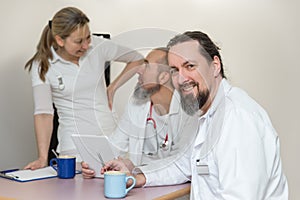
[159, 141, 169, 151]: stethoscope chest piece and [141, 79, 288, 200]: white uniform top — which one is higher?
[141, 79, 288, 200]: white uniform top

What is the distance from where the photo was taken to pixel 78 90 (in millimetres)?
2158

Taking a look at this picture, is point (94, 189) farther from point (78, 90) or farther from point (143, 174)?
point (78, 90)

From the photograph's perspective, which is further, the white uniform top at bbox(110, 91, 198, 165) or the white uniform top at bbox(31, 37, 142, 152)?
the white uniform top at bbox(31, 37, 142, 152)

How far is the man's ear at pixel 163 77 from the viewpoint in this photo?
1605mm

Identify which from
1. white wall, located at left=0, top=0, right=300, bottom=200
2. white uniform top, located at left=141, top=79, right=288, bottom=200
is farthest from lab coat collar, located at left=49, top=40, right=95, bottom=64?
white uniform top, located at left=141, top=79, right=288, bottom=200

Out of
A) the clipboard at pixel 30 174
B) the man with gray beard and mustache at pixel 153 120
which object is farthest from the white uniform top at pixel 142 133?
the clipboard at pixel 30 174

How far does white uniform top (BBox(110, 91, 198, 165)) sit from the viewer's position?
5.28ft

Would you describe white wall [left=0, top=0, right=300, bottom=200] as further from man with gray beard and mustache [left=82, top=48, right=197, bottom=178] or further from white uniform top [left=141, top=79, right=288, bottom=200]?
white uniform top [left=141, top=79, right=288, bottom=200]

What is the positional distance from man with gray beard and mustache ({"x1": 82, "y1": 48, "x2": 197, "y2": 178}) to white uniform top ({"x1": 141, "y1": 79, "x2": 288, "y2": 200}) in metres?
0.10

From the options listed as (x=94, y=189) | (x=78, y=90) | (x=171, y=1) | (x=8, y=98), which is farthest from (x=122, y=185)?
(x=171, y=1)

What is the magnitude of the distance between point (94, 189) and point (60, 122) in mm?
822

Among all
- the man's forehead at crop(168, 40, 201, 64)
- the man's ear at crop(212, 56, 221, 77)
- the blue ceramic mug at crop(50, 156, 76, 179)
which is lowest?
the blue ceramic mug at crop(50, 156, 76, 179)

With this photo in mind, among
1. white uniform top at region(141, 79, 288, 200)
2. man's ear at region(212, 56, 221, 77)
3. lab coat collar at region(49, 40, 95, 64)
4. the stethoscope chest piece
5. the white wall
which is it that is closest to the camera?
white uniform top at region(141, 79, 288, 200)

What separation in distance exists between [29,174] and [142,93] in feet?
1.65
